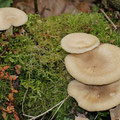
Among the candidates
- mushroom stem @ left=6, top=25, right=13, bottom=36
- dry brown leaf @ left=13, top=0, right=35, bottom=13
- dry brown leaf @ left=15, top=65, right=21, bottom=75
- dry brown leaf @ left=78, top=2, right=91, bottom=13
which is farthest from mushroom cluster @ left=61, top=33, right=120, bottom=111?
dry brown leaf @ left=13, top=0, right=35, bottom=13

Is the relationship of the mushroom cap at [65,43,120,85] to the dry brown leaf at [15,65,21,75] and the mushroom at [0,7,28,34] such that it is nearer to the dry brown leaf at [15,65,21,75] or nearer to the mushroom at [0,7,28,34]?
the dry brown leaf at [15,65,21,75]

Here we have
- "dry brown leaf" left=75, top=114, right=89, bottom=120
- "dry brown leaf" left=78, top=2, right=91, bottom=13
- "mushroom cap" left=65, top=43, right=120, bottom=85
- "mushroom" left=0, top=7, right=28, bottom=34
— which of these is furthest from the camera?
"dry brown leaf" left=78, top=2, right=91, bottom=13

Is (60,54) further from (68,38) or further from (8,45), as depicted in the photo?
(8,45)

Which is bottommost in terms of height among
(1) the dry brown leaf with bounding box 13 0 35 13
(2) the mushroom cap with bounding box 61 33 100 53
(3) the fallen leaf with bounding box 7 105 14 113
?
(3) the fallen leaf with bounding box 7 105 14 113

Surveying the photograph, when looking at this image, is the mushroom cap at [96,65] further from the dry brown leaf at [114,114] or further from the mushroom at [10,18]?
the mushroom at [10,18]

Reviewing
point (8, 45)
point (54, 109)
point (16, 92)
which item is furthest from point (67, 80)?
point (8, 45)

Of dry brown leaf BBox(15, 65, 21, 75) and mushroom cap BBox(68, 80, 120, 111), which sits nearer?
mushroom cap BBox(68, 80, 120, 111)

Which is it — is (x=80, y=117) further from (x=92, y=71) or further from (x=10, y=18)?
(x=10, y=18)
